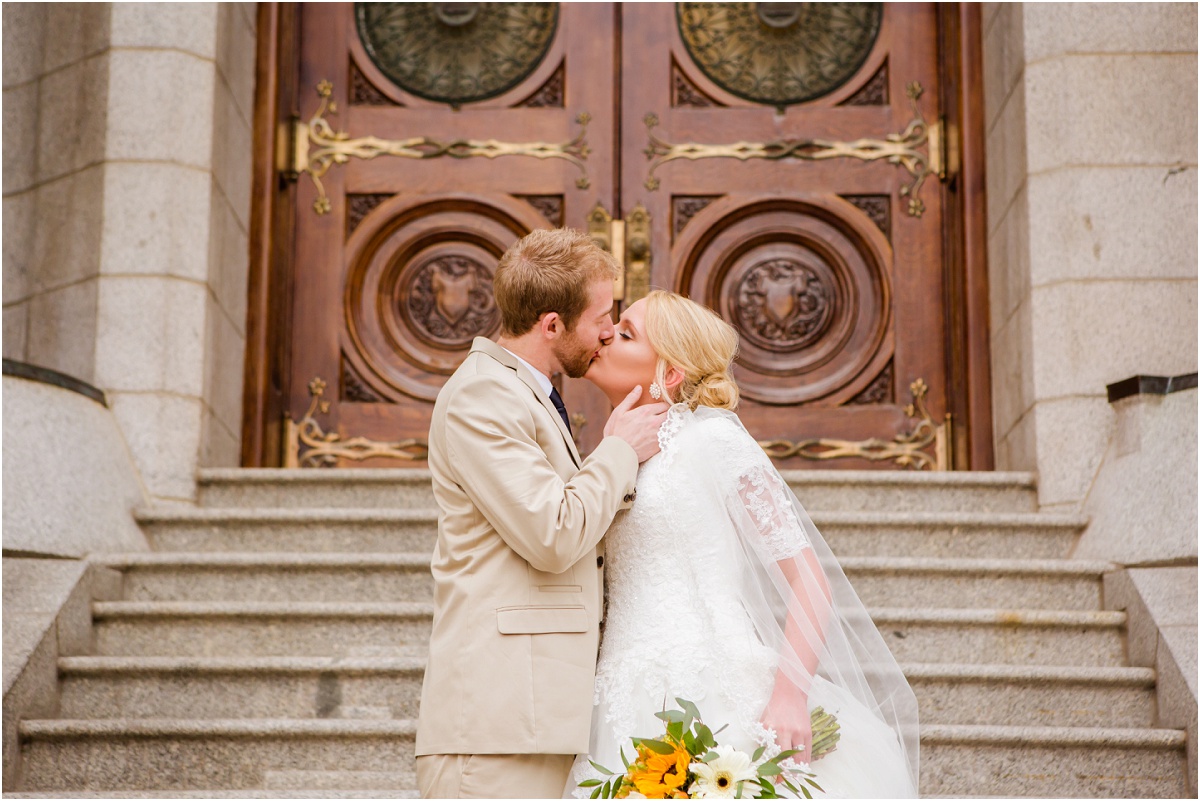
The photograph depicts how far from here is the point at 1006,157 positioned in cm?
578

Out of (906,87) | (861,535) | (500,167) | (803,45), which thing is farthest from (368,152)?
(861,535)

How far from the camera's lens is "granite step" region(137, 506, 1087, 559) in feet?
15.9

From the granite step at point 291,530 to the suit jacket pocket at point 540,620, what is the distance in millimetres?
2265

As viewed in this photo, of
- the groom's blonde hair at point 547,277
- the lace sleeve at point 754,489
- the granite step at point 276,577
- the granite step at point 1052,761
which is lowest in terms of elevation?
the granite step at point 1052,761

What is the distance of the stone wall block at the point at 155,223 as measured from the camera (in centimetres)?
547

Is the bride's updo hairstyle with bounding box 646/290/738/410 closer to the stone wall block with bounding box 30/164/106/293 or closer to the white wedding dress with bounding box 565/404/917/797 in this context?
the white wedding dress with bounding box 565/404/917/797

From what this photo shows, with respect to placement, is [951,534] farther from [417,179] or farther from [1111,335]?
[417,179]

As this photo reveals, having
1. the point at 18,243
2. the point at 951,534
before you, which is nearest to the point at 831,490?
the point at 951,534

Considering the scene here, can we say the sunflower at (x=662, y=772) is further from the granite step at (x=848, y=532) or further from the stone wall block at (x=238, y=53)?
the stone wall block at (x=238, y=53)

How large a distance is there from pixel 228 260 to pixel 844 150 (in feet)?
9.77

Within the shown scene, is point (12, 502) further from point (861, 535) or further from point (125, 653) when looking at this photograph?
point (861, 535)

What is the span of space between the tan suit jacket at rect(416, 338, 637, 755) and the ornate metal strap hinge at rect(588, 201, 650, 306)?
3.66 metres

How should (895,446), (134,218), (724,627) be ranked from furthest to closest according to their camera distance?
(895,446) < (134,218) < (724,627)

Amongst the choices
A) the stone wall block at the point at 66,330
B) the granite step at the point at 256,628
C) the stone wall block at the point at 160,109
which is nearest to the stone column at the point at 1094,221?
the granite step at the point at 256,628
